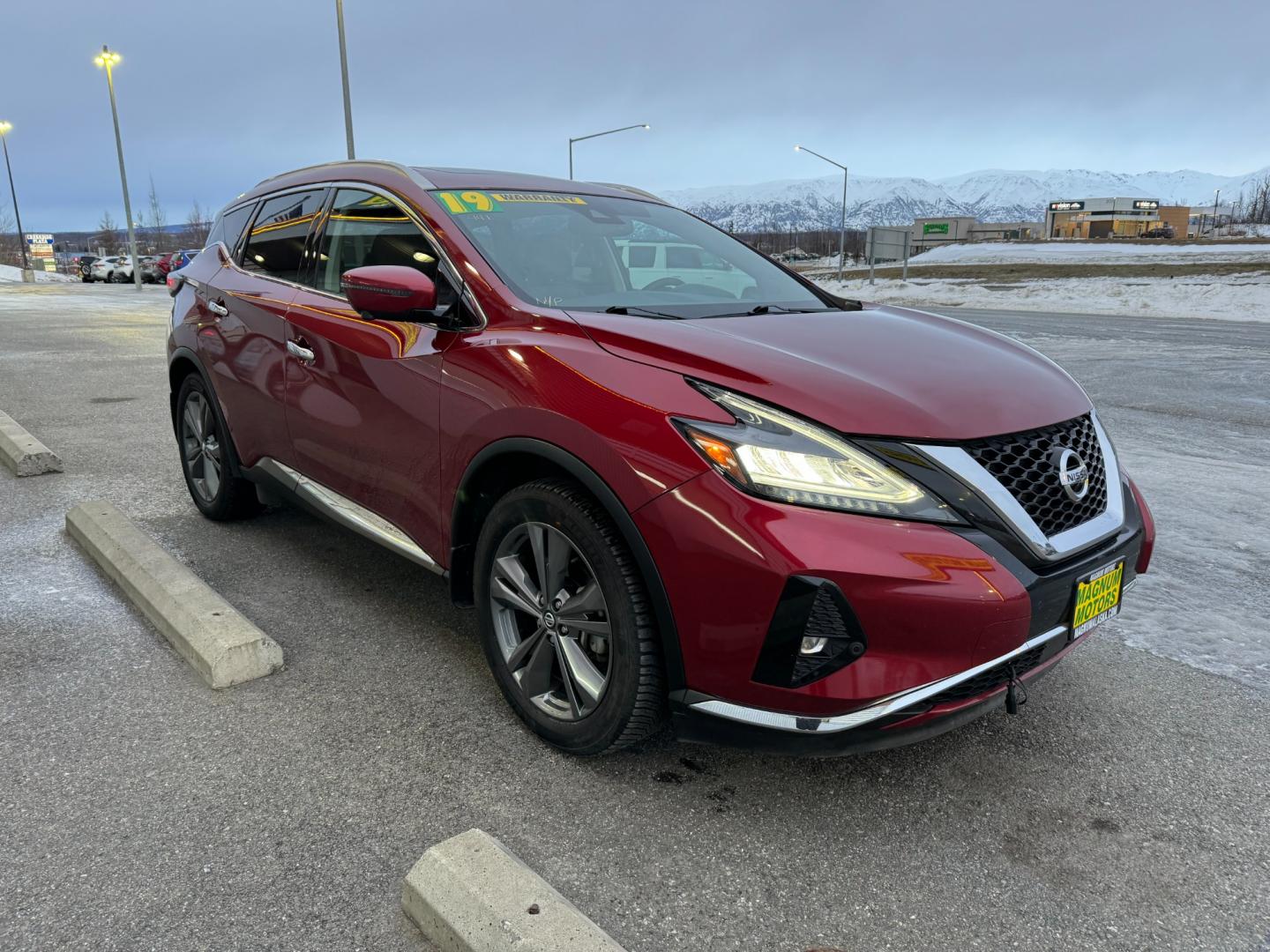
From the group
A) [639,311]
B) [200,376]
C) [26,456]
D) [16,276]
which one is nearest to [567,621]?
[639,311]

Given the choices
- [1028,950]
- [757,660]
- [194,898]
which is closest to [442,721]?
[194,898]

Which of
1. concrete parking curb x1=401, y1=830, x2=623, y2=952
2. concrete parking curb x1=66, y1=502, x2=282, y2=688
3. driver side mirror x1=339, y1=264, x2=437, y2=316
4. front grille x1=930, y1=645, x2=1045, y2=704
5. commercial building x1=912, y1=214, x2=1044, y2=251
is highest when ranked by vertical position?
commercial building x1=912, y1=214, x2=1044, y2=251

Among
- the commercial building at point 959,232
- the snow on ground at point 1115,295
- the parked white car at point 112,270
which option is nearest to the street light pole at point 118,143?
the parked white car at point 112,270

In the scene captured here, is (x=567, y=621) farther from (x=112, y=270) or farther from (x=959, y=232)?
(x=959, y=232)

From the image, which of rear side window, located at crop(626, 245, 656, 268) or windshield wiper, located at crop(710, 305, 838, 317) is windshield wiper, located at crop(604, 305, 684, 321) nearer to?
windshield wiper, located at crop(710, 305, 838, 317)

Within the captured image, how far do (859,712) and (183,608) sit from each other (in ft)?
8.38

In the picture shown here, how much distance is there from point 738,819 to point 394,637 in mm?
1657

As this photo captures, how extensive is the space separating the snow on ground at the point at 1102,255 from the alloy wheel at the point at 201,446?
41107 mm

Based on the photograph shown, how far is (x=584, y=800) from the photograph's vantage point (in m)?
2.53

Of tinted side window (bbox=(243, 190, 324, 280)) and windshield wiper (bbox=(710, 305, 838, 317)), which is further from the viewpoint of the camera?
tinted side window (bbox=(243, 190, 324, 280))

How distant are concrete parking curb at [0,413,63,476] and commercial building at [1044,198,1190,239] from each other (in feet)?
339

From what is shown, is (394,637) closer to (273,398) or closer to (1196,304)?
→ (273,398)

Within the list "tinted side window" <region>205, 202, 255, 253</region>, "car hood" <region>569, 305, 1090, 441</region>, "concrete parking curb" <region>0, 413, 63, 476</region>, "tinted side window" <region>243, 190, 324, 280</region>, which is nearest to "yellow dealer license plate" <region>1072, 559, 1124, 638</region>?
"car hood" <region>569, 305, 1090, 441</region>

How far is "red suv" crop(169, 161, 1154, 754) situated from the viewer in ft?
6.94
